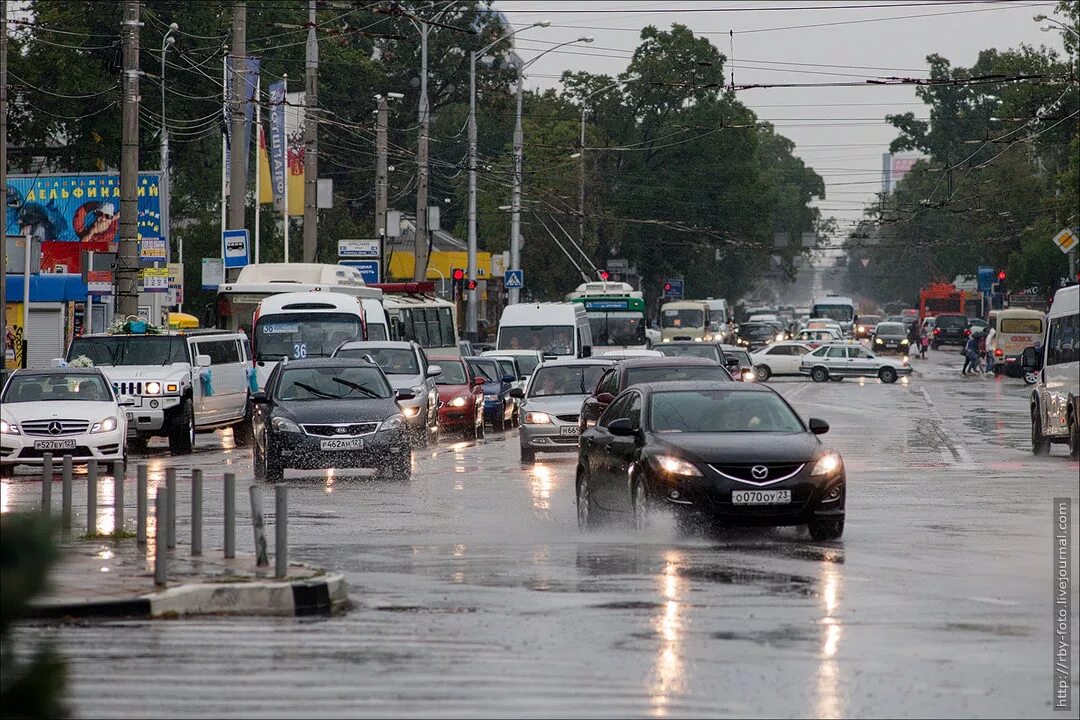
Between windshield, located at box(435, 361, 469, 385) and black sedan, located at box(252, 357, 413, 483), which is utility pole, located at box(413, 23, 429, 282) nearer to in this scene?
windshield, located at box(435, 361, 469, 385)

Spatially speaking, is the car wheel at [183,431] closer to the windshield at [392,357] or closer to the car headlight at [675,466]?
the windshield at [392,357]

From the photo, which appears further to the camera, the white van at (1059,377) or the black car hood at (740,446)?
the white van at (1059,377)

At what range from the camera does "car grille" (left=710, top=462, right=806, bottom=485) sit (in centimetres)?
1534

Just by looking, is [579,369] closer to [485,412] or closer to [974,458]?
[974,458]

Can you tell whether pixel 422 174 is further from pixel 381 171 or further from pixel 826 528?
pixel 826 528

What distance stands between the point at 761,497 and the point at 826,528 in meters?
0.63

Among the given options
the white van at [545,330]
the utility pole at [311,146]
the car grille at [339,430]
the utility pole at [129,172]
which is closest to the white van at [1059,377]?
the car grille at [339,430]

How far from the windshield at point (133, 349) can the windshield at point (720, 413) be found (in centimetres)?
1552

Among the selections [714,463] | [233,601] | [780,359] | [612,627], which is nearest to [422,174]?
[780,359]

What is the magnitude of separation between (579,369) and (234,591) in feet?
62.3

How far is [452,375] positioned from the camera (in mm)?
36125

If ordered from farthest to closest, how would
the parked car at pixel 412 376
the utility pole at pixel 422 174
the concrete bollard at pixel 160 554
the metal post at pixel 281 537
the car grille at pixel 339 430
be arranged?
the utility pole at pixel 422 174, the parked car at pixel 412 376, the car grille at pixel 339 430, the metal post at pixel 281 537, the concrete bollard at pixel 160 554

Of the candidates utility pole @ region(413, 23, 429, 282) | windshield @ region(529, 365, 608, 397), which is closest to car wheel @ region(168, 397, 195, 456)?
windshield @ region(529, 365, 608, 397)

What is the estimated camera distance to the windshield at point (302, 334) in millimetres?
36469
